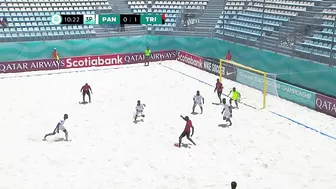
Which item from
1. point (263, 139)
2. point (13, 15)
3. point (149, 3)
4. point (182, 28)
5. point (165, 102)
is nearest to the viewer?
point (263, 139)

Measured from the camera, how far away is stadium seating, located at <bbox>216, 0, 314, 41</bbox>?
41156 millimetres

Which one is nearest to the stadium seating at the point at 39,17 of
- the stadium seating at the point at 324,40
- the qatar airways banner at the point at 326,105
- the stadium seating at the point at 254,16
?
the stadium seating at the point at 254,16

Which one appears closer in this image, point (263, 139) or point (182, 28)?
point (263, 139)

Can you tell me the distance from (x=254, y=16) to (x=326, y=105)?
18730 millimetres

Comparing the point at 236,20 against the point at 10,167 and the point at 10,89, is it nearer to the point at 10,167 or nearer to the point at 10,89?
the point at 10,89

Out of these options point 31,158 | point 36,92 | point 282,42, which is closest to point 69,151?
point 31,158

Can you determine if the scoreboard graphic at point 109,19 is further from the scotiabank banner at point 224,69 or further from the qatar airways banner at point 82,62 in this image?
the scotiabank banner at point 224,69

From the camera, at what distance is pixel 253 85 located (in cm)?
3322

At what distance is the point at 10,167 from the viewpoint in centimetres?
1909

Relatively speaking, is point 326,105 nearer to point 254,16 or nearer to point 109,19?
point 254,16

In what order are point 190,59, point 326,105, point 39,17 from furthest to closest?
point 39,17 < point 190,59 < point 326,105

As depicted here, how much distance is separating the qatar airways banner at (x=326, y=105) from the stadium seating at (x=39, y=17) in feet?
79.0

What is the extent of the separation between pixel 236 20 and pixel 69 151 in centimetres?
2870

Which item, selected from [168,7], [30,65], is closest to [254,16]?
[168,7]
